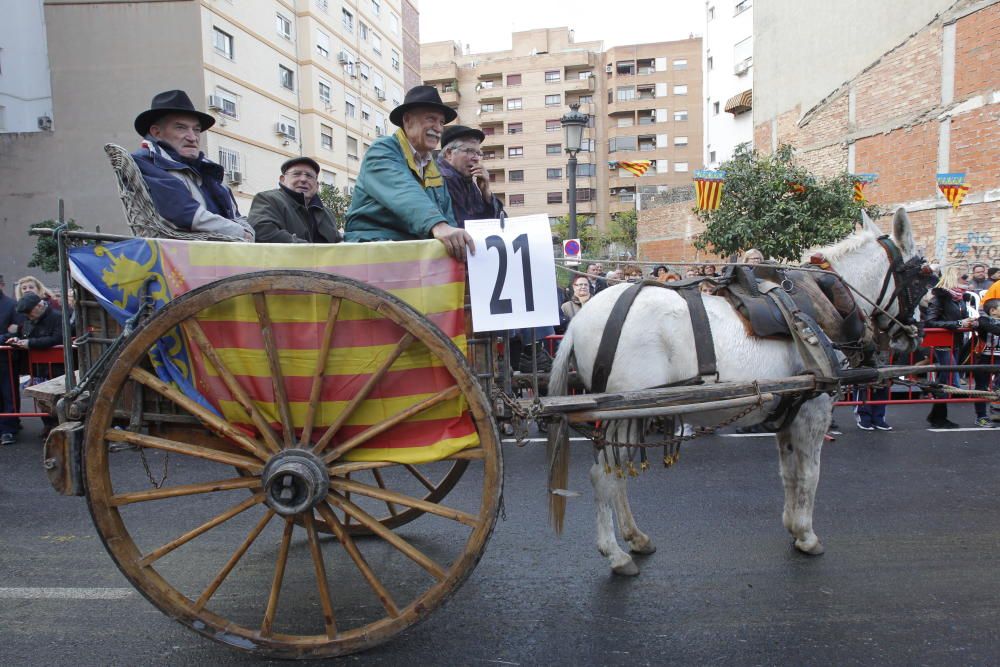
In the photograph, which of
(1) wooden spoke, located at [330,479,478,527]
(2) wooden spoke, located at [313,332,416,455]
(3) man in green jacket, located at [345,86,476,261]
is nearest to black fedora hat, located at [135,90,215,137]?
(3) man in green jacket, located at [345,86,476,261]

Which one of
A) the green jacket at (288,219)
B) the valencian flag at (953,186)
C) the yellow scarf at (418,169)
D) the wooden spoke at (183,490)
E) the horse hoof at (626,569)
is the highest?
the valencian flag at (953,186)

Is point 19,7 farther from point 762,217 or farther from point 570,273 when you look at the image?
point 570,273

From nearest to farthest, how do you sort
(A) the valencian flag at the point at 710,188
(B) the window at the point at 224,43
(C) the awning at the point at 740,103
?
(A) the valencian flag at the point at 710,188 < (B) the window at the point at 224,43 < (C) the awning at the point at 740,103

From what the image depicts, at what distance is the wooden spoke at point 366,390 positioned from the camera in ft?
9.20

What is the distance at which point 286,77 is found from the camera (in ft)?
103

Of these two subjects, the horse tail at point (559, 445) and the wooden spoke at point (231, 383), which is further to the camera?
the horse tail at point (559, 445)

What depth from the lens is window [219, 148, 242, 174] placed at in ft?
84.9

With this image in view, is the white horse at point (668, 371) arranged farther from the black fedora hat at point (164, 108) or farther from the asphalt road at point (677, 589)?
the black fedora hat at point (164, 108)

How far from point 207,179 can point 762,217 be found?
42.4 feet

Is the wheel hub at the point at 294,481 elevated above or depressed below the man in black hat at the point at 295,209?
below

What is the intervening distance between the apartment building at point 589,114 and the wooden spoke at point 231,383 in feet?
188

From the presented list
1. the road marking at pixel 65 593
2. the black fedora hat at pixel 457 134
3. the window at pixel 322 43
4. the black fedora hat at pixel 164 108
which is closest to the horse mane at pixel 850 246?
the black fedora hat at pixel 457 134

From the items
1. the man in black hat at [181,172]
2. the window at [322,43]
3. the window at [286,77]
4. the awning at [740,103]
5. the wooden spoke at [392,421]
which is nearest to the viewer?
the wooden spoke at [392,421]

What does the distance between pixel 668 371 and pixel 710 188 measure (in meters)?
12.3
